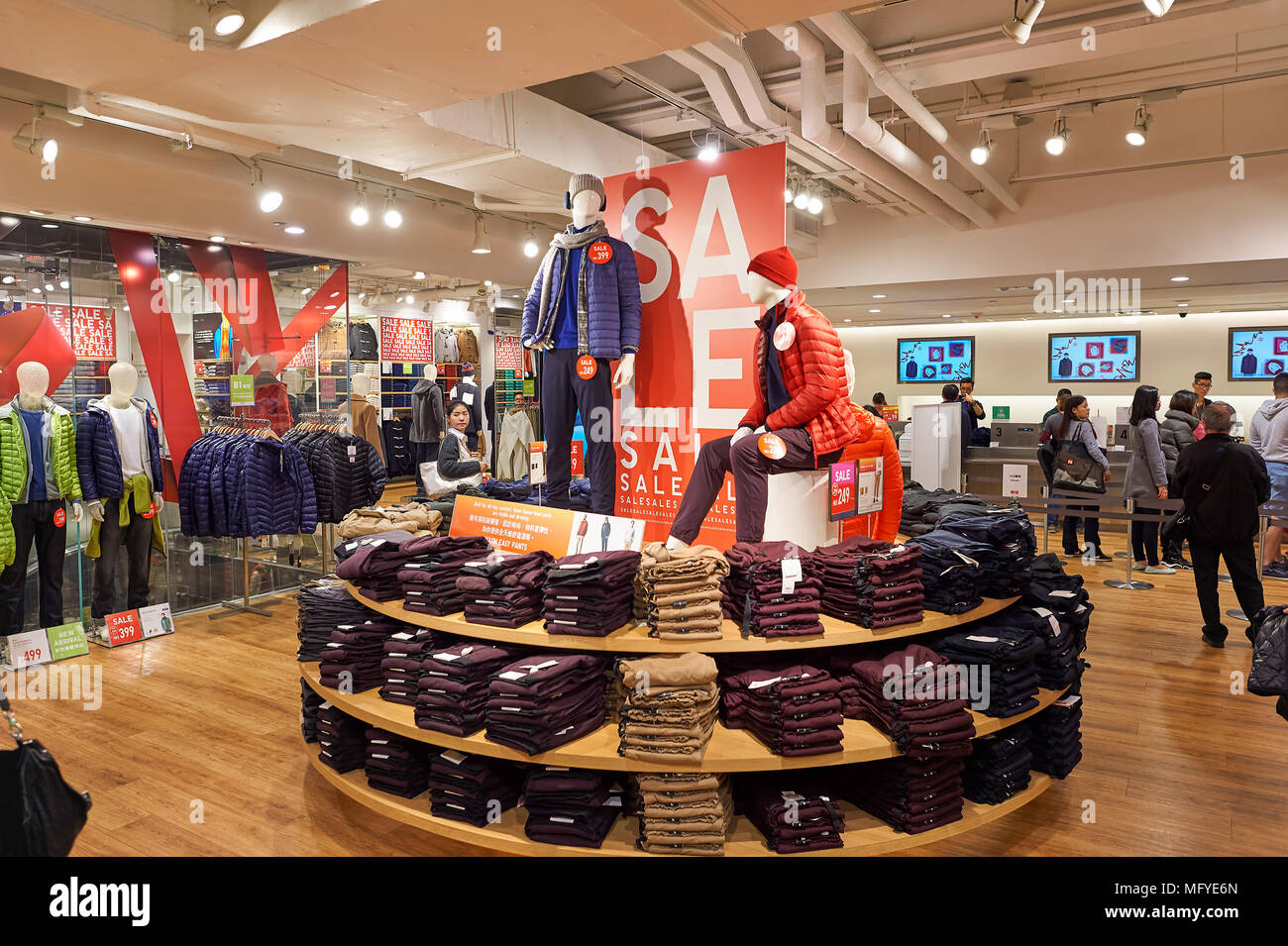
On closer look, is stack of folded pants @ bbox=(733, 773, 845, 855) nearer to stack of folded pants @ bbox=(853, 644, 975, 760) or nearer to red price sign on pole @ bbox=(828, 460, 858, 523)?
stack of folded pants @ bbox=(853, 644, 975, 760)

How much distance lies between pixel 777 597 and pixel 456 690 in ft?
3.94

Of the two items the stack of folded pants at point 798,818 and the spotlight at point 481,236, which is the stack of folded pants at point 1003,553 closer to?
the stack of folded pants at point 798,818

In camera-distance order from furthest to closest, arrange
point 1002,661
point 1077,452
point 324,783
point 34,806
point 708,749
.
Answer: point 1077,452 < point 324,783 < point 1002,661 < point 708,749 < point 34,806

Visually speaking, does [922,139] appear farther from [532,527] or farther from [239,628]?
[239,628]

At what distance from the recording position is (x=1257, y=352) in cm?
1176

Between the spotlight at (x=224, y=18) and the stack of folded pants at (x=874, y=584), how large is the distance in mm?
2995

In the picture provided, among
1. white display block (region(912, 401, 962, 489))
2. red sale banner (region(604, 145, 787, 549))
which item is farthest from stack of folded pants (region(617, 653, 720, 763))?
white display block (region(912, 401, 962, 489))

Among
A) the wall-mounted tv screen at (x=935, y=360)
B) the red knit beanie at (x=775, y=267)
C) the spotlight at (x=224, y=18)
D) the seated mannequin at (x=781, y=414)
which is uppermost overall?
the spotlight at (x=224, y=18)

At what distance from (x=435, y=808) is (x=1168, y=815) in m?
2.89

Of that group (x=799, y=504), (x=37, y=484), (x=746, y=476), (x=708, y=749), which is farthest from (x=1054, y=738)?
(x=37, y=484)

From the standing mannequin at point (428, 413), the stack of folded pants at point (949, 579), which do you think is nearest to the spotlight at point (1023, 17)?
the stack of folded pants at point (949, 579)

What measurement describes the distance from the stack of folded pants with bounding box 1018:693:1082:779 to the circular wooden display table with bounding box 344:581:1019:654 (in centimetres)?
56

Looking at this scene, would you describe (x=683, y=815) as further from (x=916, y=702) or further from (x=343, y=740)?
(x=343, y=740)

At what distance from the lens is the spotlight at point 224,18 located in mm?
3061
